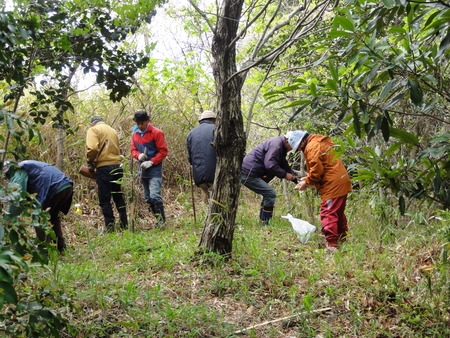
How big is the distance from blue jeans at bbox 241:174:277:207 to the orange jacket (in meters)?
1.29

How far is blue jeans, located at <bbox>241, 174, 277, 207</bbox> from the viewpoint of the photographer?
6.55 metres

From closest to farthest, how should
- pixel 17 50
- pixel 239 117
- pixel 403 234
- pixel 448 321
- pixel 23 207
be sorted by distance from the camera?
pixel 23 207, pixel 17 50, pixel 448 321, pixel 239 117, pixel 403 234

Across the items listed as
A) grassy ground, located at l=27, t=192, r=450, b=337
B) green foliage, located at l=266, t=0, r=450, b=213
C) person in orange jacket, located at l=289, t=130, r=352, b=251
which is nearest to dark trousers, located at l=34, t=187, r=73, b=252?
grassy ground, located at l=27, t=192, r=450, b=337

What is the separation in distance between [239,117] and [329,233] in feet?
6.50

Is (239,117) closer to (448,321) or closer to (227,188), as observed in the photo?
(227,188)

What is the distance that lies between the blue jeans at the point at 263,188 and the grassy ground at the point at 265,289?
1.31 m

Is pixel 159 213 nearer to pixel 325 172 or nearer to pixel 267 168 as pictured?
pixel 267 168

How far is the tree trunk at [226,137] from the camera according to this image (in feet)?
13.0

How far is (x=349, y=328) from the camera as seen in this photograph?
327 centimetres

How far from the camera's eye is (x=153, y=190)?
6727 mm

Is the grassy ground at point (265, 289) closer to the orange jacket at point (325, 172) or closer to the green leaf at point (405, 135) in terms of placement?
the orange jacket at point (325, 172)

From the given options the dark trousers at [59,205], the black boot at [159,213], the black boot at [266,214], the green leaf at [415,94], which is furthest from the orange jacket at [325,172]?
the green leaf at [415,94]

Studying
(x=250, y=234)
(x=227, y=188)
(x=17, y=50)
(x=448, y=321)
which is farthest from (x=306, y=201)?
(x=17, y=50)

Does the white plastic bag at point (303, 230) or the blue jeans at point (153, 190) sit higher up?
the blue jeans at point (153, 190)
